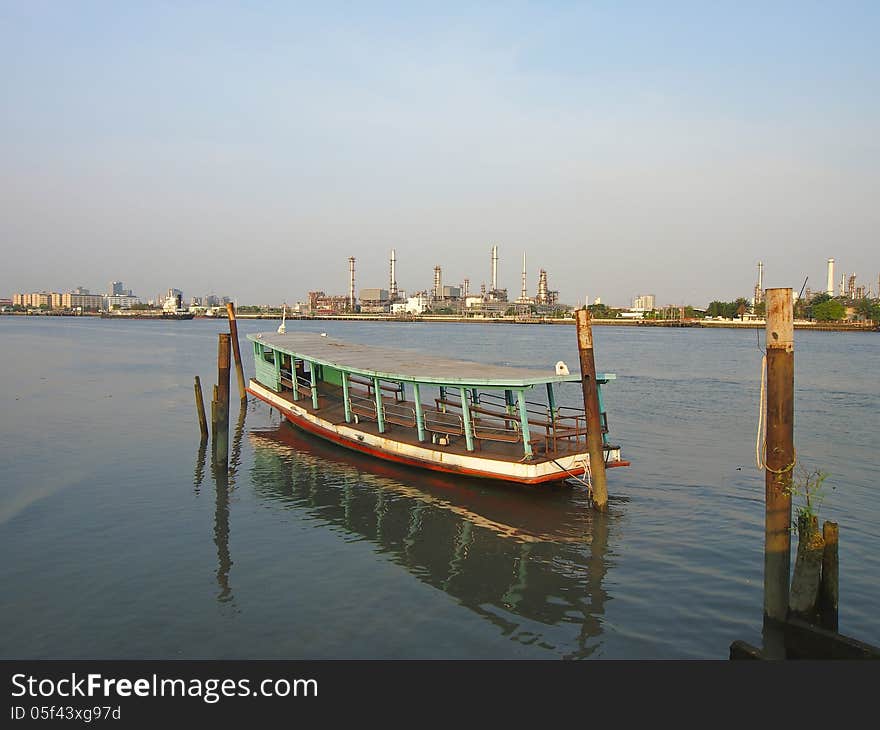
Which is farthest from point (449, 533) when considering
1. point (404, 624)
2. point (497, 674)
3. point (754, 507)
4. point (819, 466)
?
point (819, 466)

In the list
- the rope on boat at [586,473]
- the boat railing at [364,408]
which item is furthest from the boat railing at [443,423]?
the rope on boat at [586,473]

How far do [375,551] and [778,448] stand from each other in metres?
8.07

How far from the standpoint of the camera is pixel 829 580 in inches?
352

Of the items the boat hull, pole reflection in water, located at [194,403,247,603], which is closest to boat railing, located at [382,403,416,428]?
the boat hull

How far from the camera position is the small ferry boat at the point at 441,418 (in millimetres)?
16875

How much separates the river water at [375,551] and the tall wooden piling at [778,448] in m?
1.39

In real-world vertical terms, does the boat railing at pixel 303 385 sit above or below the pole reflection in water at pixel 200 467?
above

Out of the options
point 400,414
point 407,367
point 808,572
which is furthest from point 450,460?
point 808,572

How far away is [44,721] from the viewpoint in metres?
8.29

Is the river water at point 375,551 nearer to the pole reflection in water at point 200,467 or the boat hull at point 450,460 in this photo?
the pole reflection in water at point 200,467

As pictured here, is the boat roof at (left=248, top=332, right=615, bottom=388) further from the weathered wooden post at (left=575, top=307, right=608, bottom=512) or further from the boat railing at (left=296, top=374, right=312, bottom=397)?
the boat railing at (left=296, top=374, right=312, bottom=397)

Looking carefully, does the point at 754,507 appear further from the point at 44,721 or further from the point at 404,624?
the point at 44,721

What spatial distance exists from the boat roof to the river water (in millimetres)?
3037

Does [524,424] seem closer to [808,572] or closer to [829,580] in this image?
[808,572]
